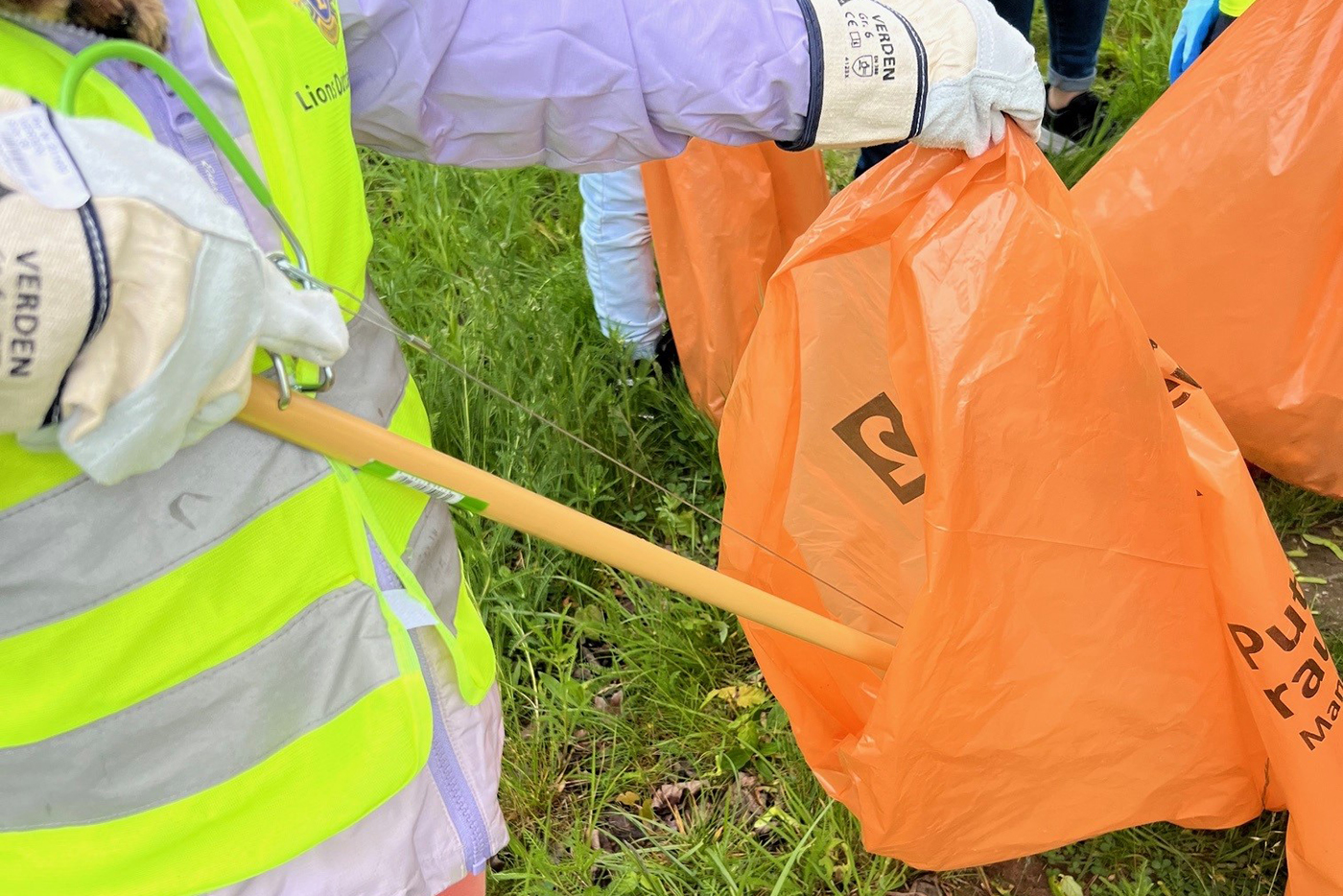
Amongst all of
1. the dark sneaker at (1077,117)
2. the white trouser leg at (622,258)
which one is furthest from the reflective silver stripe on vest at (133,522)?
the dark sneaker at (1077,117)

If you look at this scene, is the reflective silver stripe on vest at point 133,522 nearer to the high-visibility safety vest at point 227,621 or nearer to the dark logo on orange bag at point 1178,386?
the high-visibility safety vest at point 227,621

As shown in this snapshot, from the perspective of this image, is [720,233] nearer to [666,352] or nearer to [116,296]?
[666,352]

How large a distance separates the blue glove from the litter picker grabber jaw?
4.27 ft

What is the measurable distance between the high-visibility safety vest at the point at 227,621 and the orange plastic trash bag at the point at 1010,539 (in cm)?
50

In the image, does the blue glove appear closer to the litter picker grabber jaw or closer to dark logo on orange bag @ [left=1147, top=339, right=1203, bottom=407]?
dark logo on orange bag @ [left=1147, top=339, right=1203, bottom=407]

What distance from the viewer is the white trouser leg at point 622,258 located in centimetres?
186

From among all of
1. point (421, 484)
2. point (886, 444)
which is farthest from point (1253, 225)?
point (421, 484)

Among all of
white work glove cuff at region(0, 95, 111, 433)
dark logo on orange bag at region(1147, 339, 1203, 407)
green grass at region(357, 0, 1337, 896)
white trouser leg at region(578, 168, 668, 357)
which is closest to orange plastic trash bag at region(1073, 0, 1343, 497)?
green grass at region(357, 0, 1337, 896)

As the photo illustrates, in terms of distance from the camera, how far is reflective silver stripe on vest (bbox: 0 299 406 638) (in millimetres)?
663

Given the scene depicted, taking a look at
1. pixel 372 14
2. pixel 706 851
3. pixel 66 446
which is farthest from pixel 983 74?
pixel 706 851

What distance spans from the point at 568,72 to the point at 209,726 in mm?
580

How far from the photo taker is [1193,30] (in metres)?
1.75

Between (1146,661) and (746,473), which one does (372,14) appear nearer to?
(746,473)

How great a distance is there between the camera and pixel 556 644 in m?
1.69
